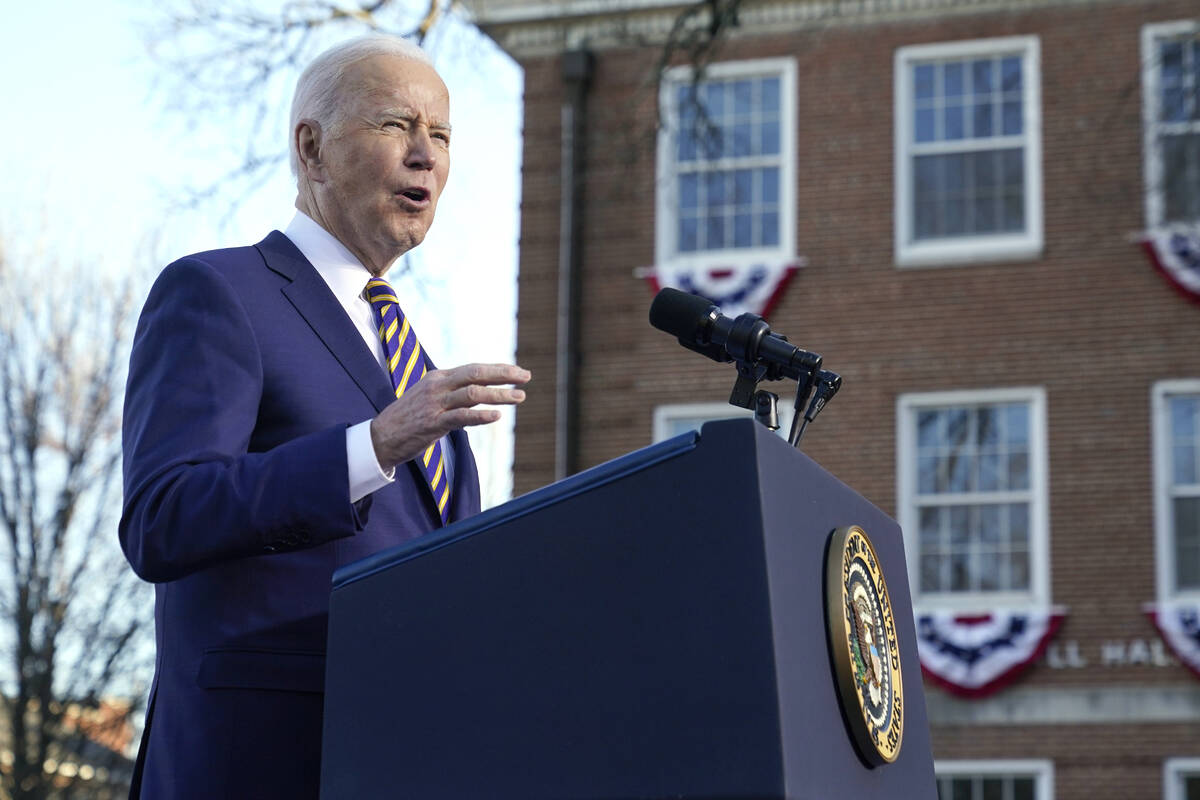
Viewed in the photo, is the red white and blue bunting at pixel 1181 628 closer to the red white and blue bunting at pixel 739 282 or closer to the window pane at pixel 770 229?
the red white and blue bunting at pixel 739 282

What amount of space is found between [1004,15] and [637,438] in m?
5.36

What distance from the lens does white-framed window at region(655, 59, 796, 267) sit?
17.2 metres

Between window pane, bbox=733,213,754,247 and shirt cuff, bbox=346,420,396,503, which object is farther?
window pane, bbox=733,213,754,247

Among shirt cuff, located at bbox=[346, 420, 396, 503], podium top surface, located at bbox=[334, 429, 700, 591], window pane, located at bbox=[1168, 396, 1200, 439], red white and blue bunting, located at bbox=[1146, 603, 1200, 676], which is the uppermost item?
window pane, located at bbox=[1168, 396, 1200, 439]

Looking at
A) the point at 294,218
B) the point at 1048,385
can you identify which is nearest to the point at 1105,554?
the point at 1048,385

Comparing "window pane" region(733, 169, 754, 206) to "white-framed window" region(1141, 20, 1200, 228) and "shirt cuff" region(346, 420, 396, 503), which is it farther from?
"shirt cuff" region(346, 420, 396, 503)

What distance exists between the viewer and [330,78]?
2.72 metres

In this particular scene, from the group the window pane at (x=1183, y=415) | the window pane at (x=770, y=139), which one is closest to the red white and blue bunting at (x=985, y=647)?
the window pane at (x=1183, y=415)

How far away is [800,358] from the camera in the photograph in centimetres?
240

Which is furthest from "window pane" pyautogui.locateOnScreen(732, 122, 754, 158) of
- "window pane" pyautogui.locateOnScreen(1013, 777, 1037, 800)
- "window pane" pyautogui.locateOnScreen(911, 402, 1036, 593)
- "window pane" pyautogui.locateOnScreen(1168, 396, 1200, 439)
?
"window pane" pyautogui.locateOnScreen(1013, 777, 1037, 800)

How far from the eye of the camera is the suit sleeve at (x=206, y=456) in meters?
2.18

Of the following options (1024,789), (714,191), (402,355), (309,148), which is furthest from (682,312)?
(714,191)

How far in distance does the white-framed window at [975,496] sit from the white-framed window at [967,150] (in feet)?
4.80

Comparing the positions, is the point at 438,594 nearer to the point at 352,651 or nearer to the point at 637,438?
the point at 352,651
